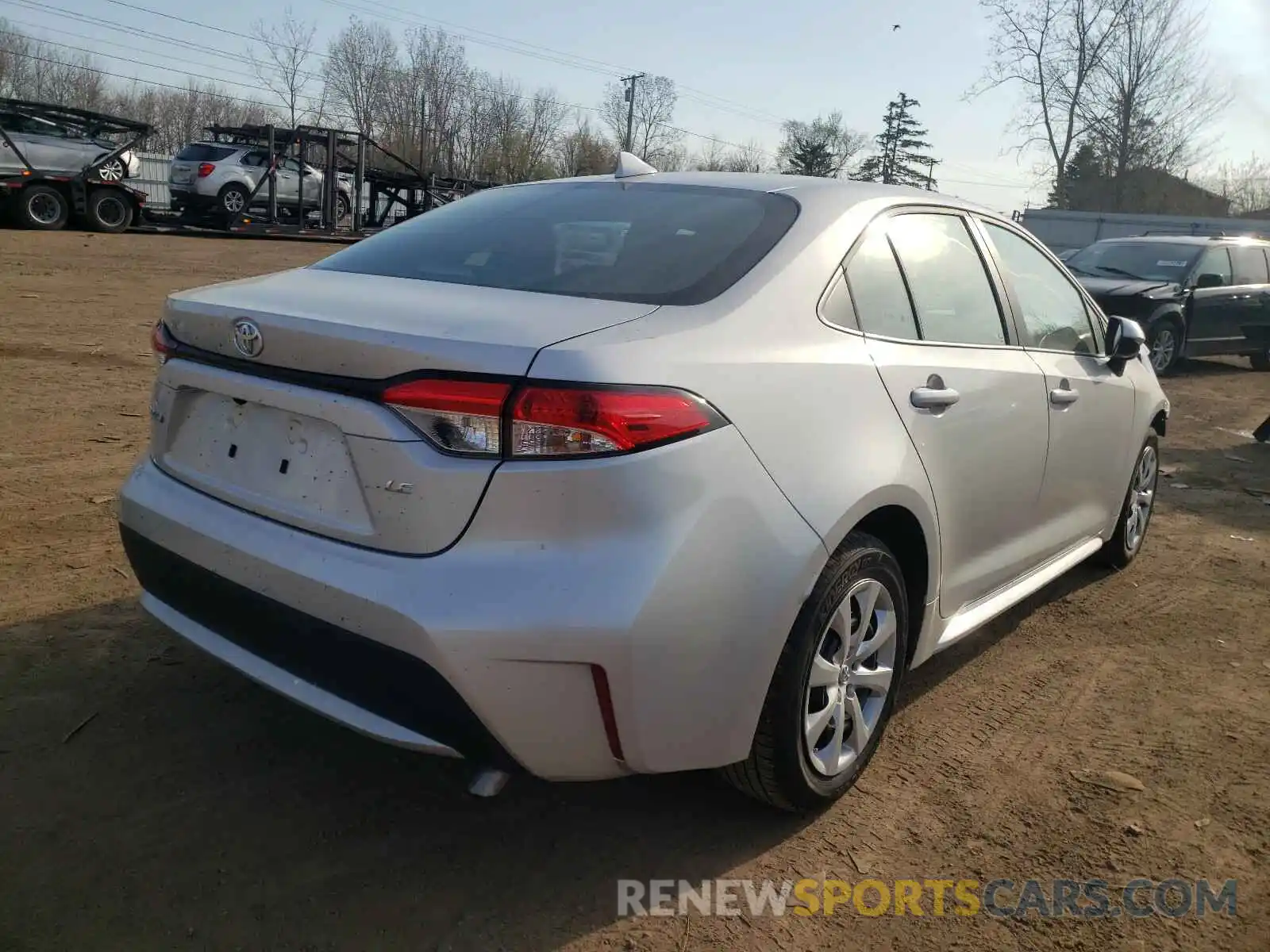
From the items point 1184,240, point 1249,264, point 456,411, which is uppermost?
point 1184,240

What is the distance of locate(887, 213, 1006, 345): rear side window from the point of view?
122 inches

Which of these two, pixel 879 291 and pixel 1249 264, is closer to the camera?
pixel 879 291

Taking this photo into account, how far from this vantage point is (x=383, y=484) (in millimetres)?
2127

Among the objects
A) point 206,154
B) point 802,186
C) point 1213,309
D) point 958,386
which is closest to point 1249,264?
point 1213,309

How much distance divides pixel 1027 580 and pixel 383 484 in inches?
98.5

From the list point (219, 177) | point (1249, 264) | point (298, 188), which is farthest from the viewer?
point (298, 188)

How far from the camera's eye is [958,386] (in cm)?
303

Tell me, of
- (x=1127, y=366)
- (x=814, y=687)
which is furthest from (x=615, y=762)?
(x=1127, y=366)

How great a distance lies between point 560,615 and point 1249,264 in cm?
1411

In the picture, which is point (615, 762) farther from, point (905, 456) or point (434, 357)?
point (905, 456)

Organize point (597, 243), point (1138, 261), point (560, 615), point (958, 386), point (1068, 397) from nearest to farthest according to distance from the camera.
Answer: point (560, 615)
point (597, 243)
point (958, 386)
point (1068, 397)
point (1138, 261)

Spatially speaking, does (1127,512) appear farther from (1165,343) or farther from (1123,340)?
(1165,343)

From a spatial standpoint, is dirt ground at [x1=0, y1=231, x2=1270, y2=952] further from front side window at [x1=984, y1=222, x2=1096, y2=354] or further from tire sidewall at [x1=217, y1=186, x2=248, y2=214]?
tire sidewall at [x1=217, y1=186, x2=248, y2=214]

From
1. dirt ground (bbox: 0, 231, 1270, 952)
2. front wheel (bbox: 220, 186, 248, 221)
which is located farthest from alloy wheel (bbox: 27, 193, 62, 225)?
dirt ground (bbox: 0, 231, 1270, 952)
